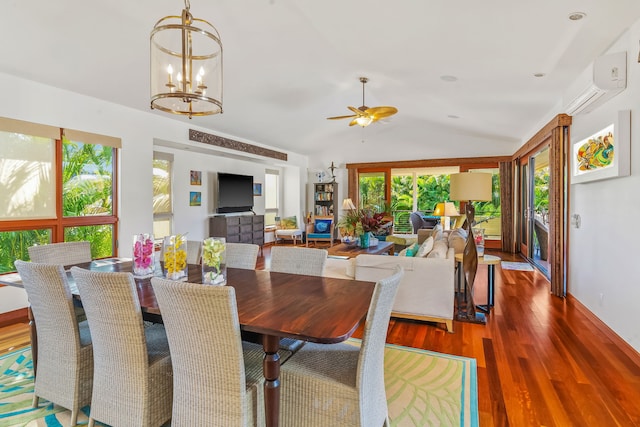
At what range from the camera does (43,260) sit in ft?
8.96

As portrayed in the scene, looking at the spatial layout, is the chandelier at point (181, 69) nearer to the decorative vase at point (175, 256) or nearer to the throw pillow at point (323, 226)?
the decorative vase at point (175, 256)

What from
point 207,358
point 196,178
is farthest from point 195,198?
point 207,358

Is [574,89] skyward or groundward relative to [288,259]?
skyward

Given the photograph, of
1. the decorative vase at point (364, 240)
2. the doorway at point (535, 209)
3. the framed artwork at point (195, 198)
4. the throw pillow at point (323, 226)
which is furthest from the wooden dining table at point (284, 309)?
the throw pillow at point (323, 226)

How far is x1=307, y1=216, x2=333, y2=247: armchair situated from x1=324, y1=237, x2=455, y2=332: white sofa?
5712 millimetres

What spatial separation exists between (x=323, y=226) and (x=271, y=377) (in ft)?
26.3

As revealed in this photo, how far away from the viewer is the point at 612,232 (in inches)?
125

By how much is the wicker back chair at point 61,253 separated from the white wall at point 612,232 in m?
4.42

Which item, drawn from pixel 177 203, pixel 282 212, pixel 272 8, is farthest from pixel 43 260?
pixel 282 212

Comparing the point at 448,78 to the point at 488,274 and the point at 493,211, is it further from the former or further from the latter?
the point at 493,211

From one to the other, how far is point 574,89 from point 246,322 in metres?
4.24

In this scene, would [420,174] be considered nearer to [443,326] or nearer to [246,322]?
[443,326]

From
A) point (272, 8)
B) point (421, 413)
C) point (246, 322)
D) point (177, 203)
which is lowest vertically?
point (421, 413)

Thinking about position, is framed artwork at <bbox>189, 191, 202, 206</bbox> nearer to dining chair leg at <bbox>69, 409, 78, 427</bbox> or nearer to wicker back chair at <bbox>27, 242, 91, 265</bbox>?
wicker back chair at <bbox>27, 242, 91, 265</bbox>
